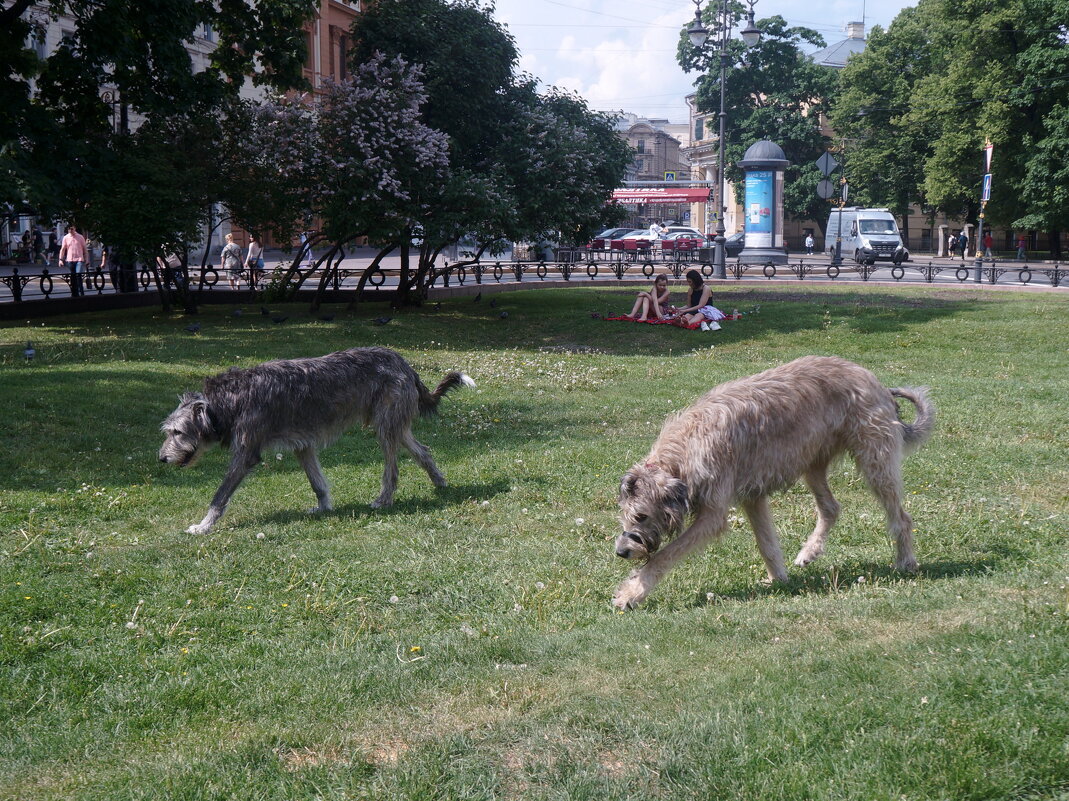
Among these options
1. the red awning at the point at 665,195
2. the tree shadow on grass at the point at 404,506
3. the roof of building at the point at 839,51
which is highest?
the roof of building at the point at 839,51

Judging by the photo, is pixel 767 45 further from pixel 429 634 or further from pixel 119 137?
pixel 429 634

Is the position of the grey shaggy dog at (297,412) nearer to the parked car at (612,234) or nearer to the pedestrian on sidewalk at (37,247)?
the pedestrian on sidewalk at (37,247)

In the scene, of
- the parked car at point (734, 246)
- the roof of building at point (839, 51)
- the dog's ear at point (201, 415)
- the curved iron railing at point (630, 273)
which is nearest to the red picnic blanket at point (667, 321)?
the curved iron railing at point (630, 273)

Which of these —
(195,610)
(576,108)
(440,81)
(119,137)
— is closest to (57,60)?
(119,137)

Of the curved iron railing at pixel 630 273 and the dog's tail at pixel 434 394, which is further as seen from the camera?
the curved iron railing at pixel 630 273

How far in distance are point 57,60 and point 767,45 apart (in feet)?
207

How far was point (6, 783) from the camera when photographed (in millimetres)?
3967

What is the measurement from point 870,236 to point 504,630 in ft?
154

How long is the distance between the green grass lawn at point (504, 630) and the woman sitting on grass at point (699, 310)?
8.70m

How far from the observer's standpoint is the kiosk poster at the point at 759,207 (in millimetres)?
40719

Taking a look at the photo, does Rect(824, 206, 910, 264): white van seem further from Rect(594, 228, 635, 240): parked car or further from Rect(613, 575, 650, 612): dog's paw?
Rect(613, 575, 650, 612): dog's paw

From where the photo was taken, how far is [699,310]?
69.0 ft

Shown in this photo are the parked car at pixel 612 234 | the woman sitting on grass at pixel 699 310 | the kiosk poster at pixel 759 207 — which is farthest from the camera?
the parked car at pixel 612 234

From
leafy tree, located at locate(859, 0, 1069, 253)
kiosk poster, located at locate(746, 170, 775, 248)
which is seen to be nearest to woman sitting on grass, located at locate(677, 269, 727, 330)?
kiosk poster, located at locate(746, 170, 775, 248)
